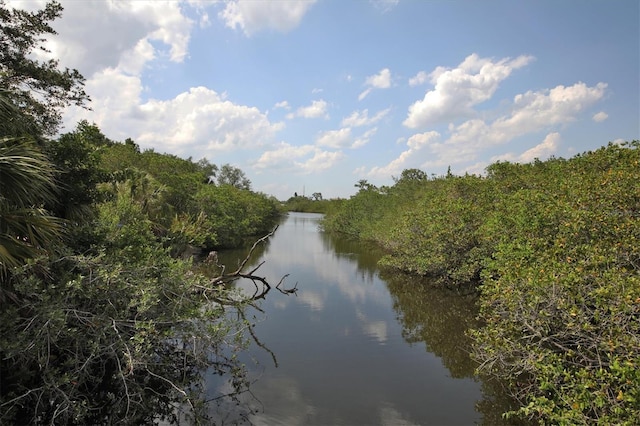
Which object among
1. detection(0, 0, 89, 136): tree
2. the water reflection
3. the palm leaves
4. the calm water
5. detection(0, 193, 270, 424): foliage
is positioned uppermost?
detection(0, 0, 89, 136): tree

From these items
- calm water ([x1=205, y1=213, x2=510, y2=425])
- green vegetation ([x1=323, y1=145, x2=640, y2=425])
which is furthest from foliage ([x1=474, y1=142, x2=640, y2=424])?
calm water ([x1=205, y1=213, x2=510, y2=425])

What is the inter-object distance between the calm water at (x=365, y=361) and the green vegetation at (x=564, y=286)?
0.82 meters

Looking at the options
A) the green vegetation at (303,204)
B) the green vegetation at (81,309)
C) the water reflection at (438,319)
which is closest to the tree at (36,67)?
the green vegetation at (81,309)

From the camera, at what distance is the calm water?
5871mm

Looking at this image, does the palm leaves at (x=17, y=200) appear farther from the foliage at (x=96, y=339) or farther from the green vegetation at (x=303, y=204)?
the green vegetation at (x=303, y=204)

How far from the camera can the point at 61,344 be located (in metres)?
4.52

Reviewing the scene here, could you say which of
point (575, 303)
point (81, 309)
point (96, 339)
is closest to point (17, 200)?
point (81, 309)

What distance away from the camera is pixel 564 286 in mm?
5547

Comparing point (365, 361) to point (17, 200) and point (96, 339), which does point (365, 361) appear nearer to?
point (96, 339)

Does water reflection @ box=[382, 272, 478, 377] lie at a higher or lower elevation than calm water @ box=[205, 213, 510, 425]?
higher

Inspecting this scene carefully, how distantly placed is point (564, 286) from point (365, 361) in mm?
3957

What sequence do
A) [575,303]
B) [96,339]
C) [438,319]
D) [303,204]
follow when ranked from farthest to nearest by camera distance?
1. [303,204]
2. [438,319]
3. [575,303]
4. [96,339]

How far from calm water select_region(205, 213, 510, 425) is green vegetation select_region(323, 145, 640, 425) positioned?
2.67ft

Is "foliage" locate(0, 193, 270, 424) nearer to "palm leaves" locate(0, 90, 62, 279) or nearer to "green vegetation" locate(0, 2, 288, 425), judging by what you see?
"green vegetation" locate(0, 2, 288, 425)
